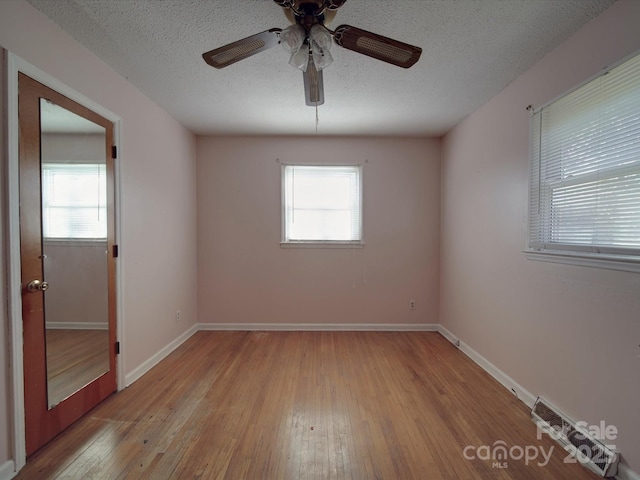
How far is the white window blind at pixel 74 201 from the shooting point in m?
1.76

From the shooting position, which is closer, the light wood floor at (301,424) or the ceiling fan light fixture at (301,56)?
the ceiling fan light fixture at (301,56)

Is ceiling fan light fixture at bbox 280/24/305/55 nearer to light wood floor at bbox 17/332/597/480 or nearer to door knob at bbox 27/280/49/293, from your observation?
door knob at bbox 27/280/49/293

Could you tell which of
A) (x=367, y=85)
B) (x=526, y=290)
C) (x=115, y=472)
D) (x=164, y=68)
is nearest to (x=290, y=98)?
(x=367, y=85)

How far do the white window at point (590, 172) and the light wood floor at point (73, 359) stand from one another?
133 inches

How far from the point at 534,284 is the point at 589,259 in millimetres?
504

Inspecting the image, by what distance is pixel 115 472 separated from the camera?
1.54 meters

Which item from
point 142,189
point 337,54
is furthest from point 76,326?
point 337,54

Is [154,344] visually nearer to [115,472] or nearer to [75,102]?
[115,472]

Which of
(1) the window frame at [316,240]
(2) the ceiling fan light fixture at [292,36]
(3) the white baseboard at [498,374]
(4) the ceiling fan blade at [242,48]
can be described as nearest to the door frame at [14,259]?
(4) the ceiling fan blade at [242,48]

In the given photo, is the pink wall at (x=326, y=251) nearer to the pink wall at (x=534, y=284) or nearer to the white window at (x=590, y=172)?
the pink wall at (x=534, y=284)

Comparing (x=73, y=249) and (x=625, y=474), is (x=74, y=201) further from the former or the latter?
(x=625, y=474)

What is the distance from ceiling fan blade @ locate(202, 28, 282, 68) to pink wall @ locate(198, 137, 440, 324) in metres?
2.28

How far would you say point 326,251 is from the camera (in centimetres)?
383

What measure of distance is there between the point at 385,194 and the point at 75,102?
3208 millimetres
